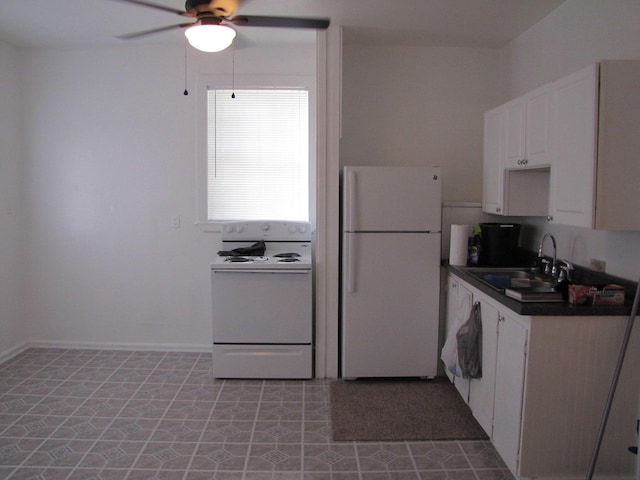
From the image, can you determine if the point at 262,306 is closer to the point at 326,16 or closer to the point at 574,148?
the point at 326,16

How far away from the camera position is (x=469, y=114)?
13.3 ft

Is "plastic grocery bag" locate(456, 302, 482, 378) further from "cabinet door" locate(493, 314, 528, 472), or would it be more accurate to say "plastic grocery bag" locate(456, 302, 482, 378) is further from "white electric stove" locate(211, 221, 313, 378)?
"white electric stove" locate(211, 221, 313, 378)

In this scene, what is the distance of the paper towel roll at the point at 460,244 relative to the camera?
3512 mm

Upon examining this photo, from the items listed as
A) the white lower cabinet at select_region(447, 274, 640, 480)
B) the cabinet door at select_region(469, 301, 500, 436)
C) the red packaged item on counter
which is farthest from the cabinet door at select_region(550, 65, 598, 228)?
the cabinet door at select_region(469, 301, 500, 436)

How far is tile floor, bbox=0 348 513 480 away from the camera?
255 centimetres

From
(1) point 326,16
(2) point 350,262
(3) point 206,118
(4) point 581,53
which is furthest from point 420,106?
(3) point 206,118

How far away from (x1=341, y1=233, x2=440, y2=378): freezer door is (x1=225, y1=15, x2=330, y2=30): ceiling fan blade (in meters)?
1.56

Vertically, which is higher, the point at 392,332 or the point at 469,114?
the point at 469,114

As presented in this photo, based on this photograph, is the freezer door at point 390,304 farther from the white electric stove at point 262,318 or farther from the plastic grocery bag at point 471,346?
the plastic grocery bag at point 471,346

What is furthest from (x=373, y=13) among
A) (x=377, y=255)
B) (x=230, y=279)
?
(x=230, y=279)

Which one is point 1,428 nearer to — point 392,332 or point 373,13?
point 392,332

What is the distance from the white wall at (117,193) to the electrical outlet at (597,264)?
2.63 metres

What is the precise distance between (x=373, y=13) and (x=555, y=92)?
4.43ft

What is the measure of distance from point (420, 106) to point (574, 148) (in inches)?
72.9
